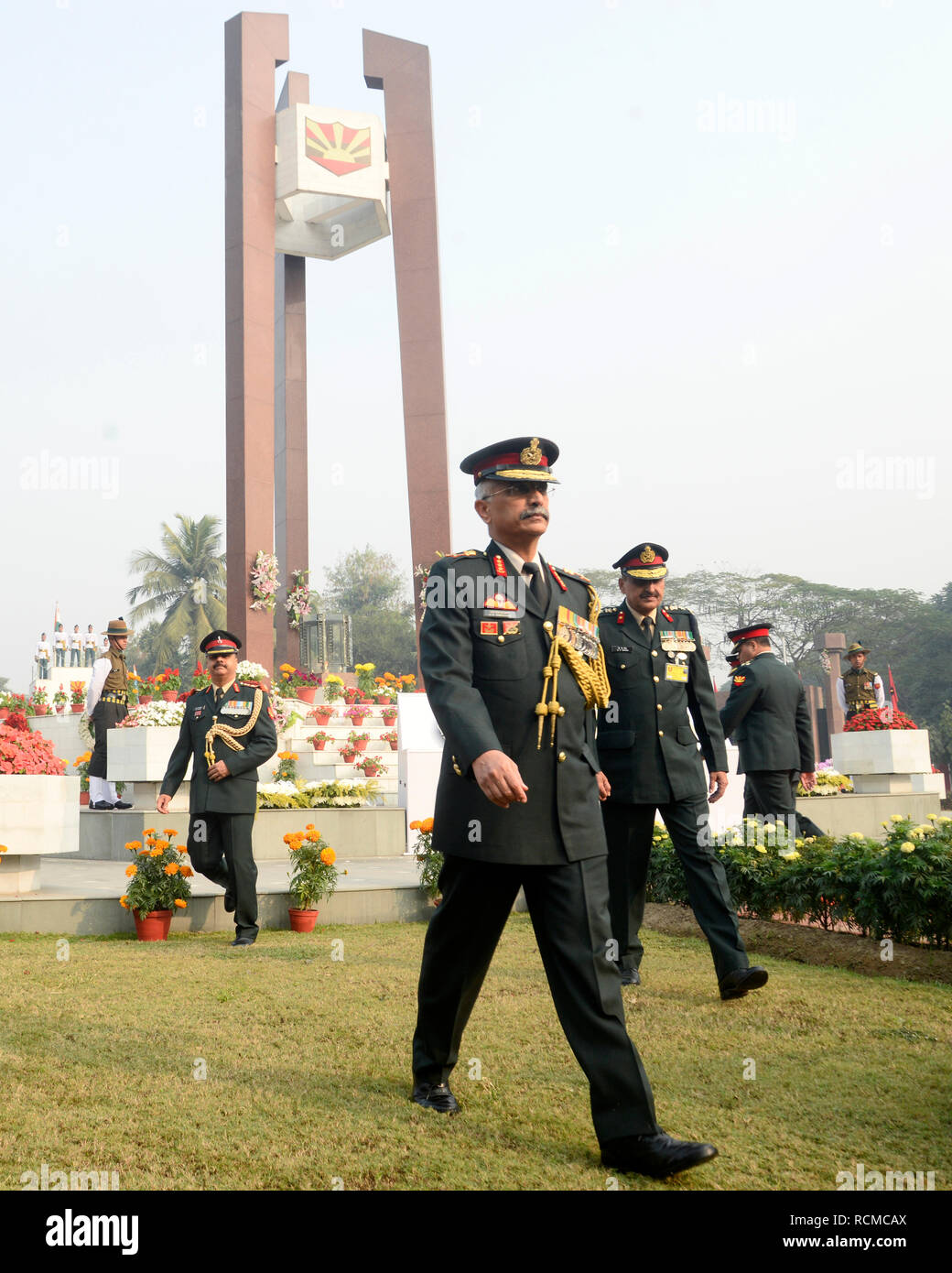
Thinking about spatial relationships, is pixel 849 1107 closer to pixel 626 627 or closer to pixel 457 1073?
pixel 457 1073

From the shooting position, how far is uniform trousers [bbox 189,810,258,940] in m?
6.35

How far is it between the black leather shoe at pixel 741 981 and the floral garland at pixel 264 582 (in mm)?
17849

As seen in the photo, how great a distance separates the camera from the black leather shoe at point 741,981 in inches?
184

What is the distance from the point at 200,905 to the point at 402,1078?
12.0 ft

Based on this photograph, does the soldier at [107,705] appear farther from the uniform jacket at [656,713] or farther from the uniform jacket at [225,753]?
the uniform jacket at [656,713]

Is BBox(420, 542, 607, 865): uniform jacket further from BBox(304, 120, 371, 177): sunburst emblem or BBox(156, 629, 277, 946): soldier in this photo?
BBox(304, 120, 371, 177): sunburst emblem

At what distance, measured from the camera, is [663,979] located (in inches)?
211

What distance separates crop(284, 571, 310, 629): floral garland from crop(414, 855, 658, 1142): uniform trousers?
2028 cm

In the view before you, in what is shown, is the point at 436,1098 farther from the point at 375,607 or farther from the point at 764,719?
the point at 375,607

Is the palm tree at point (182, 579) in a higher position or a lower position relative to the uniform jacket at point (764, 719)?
higher

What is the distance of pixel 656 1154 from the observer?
2.69 m

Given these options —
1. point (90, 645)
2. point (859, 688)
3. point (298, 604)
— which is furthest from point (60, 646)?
point (859, 688)

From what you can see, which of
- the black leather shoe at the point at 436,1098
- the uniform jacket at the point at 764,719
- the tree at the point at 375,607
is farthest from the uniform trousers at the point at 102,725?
the tree at the point at 375,607

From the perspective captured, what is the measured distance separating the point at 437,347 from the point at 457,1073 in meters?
21.3
